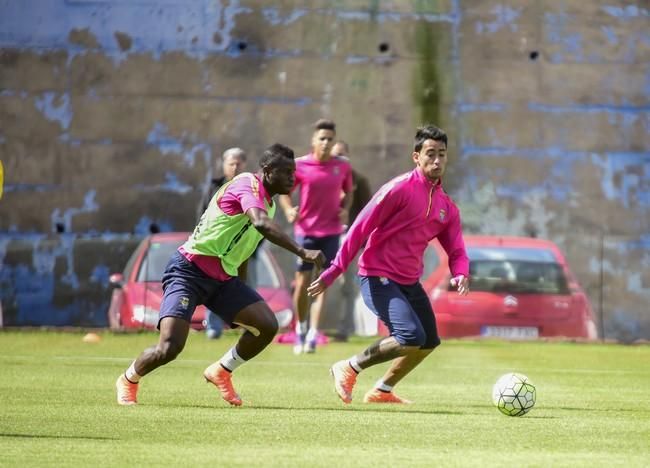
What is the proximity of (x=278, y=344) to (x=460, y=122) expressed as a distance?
716 centimetres

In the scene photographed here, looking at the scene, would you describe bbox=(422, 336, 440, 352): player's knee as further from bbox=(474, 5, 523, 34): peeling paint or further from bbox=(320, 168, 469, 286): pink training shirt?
bbox=(474, 5, 523, 34): peeling paint

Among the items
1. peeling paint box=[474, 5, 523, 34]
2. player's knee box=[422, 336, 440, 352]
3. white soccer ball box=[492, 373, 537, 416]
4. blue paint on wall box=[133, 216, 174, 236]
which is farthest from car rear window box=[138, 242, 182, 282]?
white soccer ball box=[492, 373, 537, 416]

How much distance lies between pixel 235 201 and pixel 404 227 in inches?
51.7

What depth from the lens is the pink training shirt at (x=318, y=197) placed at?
1703 centimetres

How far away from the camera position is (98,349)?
1798cm

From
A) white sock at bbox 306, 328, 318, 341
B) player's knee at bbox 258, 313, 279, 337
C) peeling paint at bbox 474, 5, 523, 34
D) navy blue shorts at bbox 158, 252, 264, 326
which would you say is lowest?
white sock at bbox 306, 328, 318, 341

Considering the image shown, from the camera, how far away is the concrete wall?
24.5m

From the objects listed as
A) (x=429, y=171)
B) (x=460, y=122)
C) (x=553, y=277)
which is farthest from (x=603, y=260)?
(x=429, y=171)

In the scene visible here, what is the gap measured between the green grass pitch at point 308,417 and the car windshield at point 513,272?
2783mm

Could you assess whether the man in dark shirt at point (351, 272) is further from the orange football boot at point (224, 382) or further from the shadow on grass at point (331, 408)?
the shadow on grass at point (331, 408)

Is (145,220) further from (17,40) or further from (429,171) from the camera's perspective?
(429,171)

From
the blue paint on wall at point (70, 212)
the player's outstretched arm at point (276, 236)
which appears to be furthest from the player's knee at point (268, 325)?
the blue paint on wall at point (70, 212)

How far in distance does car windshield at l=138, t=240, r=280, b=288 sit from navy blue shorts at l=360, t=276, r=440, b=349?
930 centimetres

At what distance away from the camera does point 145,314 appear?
67.1 feet
